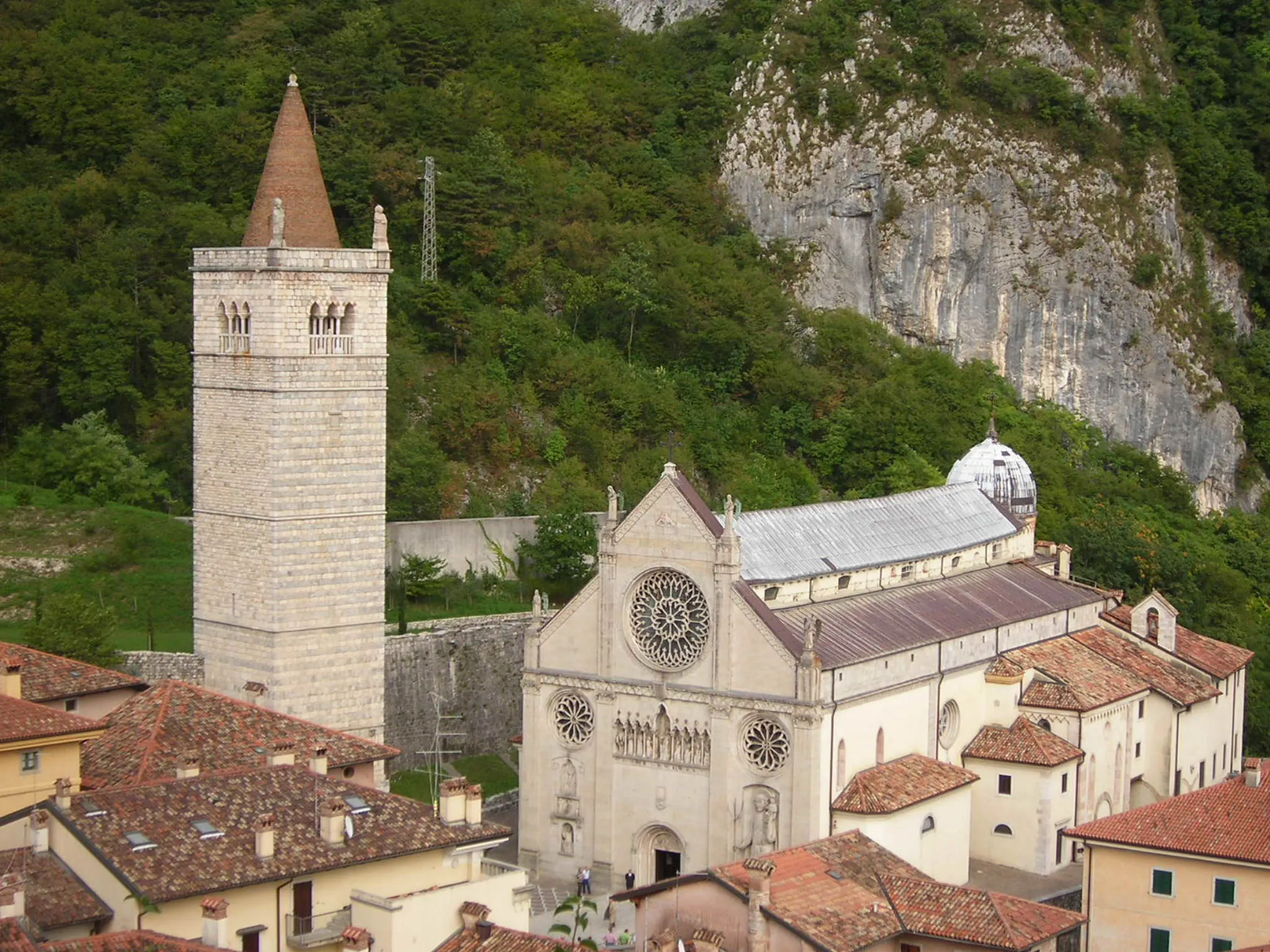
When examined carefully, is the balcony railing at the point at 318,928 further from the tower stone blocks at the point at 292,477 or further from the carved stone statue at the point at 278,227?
the carved stone statue at the point at 278,227

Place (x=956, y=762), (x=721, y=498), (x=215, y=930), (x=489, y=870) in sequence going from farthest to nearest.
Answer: (x=721, y=498), (x=956, y=762), (x=489, y=870), (x=215, y=930)

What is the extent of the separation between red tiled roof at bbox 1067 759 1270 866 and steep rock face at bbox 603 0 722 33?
226 feet

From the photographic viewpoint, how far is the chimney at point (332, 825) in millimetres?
41406

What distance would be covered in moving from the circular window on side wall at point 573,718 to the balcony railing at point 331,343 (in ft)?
34.9

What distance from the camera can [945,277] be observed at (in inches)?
3920

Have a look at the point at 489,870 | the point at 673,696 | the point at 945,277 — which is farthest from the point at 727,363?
the point at 489,870

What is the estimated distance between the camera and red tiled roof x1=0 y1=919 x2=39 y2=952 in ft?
111

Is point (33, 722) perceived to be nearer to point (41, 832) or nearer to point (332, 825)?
point (41, 832)

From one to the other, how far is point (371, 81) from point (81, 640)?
4245 cm

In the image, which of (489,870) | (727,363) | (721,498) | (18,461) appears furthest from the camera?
(727,363)

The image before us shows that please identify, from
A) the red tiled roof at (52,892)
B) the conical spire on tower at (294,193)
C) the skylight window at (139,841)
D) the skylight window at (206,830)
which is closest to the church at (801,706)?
the conical spire on tower at (294,193)

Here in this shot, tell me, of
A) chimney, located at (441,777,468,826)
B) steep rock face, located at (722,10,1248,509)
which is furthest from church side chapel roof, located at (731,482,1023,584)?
steep rock face, located at (722,10,1248,509)

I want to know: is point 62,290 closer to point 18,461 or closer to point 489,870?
point 18,461

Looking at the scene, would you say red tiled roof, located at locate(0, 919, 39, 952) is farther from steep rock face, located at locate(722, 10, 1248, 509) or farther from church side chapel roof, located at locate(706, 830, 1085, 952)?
steep rock face, located at locate(722, 10, 1248, 509)
